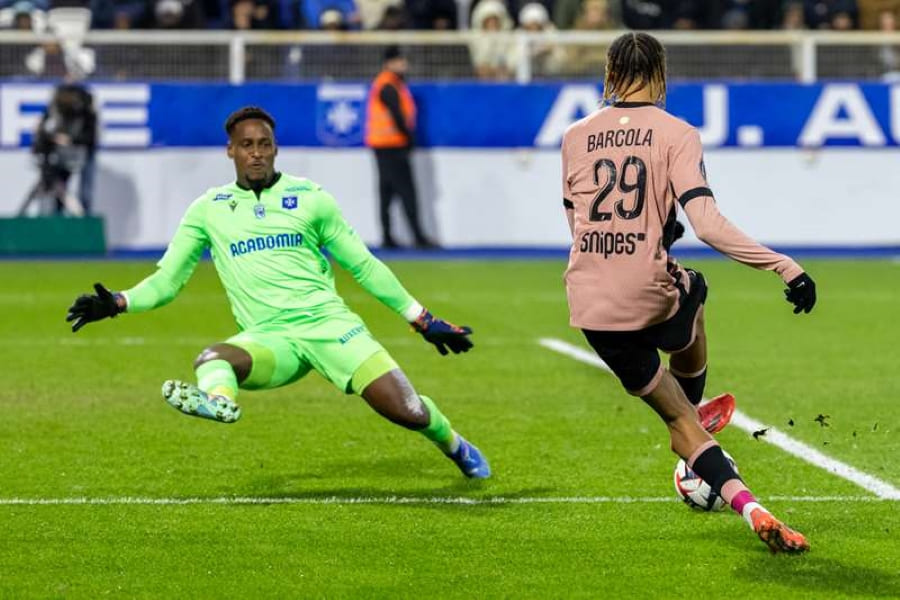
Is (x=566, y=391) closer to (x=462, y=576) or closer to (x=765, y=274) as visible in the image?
(x=462, y=576)

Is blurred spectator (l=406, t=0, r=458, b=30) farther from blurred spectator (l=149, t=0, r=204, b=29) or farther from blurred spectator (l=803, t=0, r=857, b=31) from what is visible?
blurred spectator (l=803, t=0, r=857, b=31)

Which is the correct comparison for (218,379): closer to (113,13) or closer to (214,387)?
(214,387)

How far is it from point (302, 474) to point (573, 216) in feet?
8.08

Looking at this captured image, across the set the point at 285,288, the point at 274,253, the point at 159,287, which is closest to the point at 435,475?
the point at 285,288

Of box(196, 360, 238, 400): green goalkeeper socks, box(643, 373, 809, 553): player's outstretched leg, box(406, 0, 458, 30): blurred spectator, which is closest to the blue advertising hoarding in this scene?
box(406, 0, 458, 30): blurred spectator

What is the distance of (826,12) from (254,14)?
742 cm

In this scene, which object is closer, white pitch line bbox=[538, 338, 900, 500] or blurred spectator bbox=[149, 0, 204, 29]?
white pitch line bbox=[538, 338, 900, 500]

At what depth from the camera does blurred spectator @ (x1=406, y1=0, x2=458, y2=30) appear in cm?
2356

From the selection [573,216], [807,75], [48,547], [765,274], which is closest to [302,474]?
A: [48,547]

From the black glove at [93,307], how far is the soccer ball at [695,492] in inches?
94.0

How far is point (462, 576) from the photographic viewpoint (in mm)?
6316

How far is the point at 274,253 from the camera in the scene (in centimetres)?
797

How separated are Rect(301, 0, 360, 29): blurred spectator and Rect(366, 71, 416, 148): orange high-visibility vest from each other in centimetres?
188

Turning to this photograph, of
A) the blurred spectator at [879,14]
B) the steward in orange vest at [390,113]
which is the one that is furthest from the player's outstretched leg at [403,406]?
the blurred spectator at [879,14]
